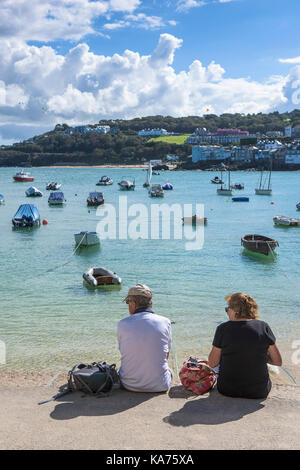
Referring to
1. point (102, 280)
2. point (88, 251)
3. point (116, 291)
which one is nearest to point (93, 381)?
point (116, 291)

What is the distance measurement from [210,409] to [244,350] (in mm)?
826

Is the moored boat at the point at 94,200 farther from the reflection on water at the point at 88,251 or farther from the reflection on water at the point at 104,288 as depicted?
the reflection on water at the point at 104,288

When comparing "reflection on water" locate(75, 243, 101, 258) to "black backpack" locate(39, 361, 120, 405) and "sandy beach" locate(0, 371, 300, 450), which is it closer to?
"black backpack" locate(39, 361, 120, 405)

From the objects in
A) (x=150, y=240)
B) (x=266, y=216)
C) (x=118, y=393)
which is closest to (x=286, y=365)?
(x=118, y=393)

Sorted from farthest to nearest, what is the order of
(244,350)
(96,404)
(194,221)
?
(194,221) < (96,404) < (244,350)

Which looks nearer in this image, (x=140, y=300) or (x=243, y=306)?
(x=243, y=306)

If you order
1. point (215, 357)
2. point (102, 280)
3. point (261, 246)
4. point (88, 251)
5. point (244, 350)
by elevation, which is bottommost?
point (88, 251)

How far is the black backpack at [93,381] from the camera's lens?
245 inches

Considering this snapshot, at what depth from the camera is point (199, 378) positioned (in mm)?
6305

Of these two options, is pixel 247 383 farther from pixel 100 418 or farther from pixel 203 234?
pixel 203 234

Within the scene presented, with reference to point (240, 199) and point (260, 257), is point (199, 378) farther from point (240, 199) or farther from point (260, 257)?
point (240, 199)

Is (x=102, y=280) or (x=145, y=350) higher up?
(x=145, y=350)

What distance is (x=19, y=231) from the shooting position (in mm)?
40219

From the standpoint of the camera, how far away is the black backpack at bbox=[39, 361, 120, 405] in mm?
6215
